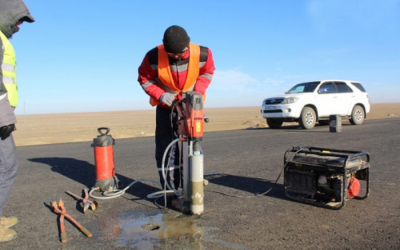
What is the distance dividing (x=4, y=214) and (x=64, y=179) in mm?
1693

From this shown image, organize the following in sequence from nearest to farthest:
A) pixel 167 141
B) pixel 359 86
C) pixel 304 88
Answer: pixel 167 141 < pixel 304 88 < pixel 359 86

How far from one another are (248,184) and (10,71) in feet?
10.9

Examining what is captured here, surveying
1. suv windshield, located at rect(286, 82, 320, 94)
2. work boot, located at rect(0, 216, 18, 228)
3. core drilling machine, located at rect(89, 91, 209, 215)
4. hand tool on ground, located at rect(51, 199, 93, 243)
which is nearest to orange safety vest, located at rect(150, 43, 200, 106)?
core drilling machine, located at rect(89, 91, 209, 215)

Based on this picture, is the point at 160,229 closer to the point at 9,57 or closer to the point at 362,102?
the point at 9,57

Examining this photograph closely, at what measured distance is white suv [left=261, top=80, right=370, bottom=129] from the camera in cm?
1327

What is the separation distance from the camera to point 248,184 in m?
4.85

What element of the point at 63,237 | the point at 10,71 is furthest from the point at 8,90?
the point at 63,237

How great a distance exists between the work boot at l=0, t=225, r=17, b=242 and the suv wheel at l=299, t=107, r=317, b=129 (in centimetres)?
1181

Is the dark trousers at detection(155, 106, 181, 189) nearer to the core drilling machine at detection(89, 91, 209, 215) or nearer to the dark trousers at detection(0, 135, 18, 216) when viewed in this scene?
the core drilling machine at detection(89, 91, 209, 215)

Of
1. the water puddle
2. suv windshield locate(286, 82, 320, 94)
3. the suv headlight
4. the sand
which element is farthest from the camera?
the sand

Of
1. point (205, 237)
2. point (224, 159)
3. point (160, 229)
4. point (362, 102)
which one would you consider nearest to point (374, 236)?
point (205, 237)

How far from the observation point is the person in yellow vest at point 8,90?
9.63 ft

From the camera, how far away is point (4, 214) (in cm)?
372

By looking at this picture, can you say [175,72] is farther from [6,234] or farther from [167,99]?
[6,234]
